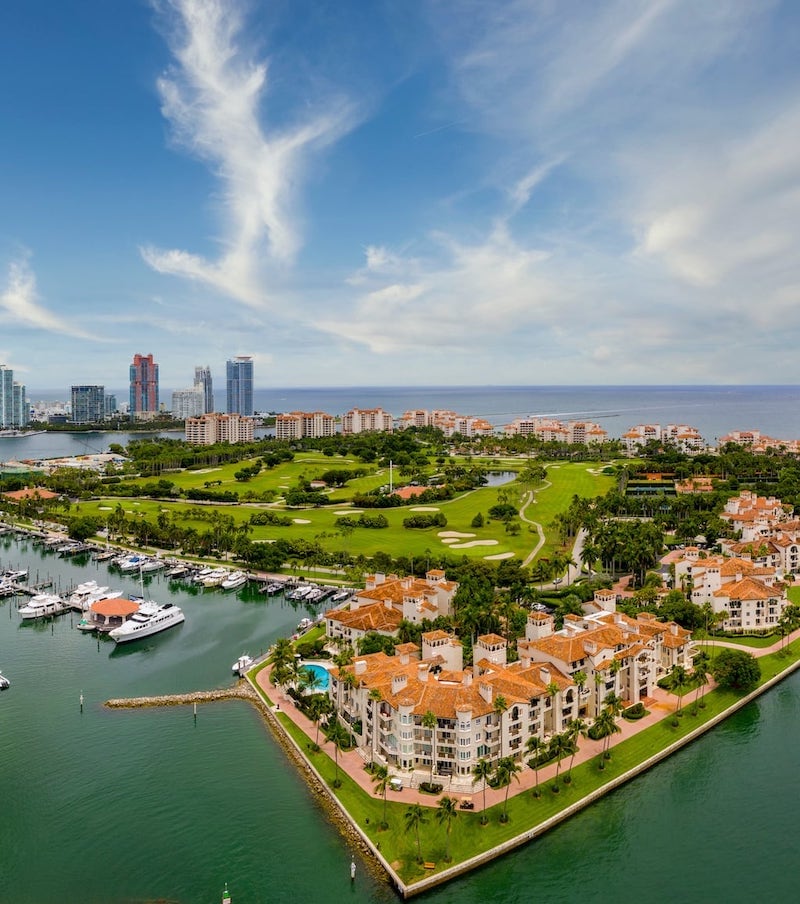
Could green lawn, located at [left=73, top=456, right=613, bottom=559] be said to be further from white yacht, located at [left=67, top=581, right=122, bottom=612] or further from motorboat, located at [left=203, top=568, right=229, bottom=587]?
white yacht, located at [left=67, top=581, right=122, bottom=612]

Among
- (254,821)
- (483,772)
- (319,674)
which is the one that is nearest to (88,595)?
(319,674)

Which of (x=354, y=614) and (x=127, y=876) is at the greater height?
(x=354, y=614)

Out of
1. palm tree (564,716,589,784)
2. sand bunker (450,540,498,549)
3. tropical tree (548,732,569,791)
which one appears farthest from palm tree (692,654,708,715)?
sand bunker (450,540,498,549)

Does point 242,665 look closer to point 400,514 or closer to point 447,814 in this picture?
point 447,814

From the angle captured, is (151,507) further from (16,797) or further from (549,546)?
(16,797)

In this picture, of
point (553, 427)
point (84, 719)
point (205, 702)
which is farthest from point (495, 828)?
point (553, 427)

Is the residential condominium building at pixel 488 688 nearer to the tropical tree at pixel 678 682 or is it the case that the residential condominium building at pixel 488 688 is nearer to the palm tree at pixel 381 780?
the palm tree at pixel 381 780
